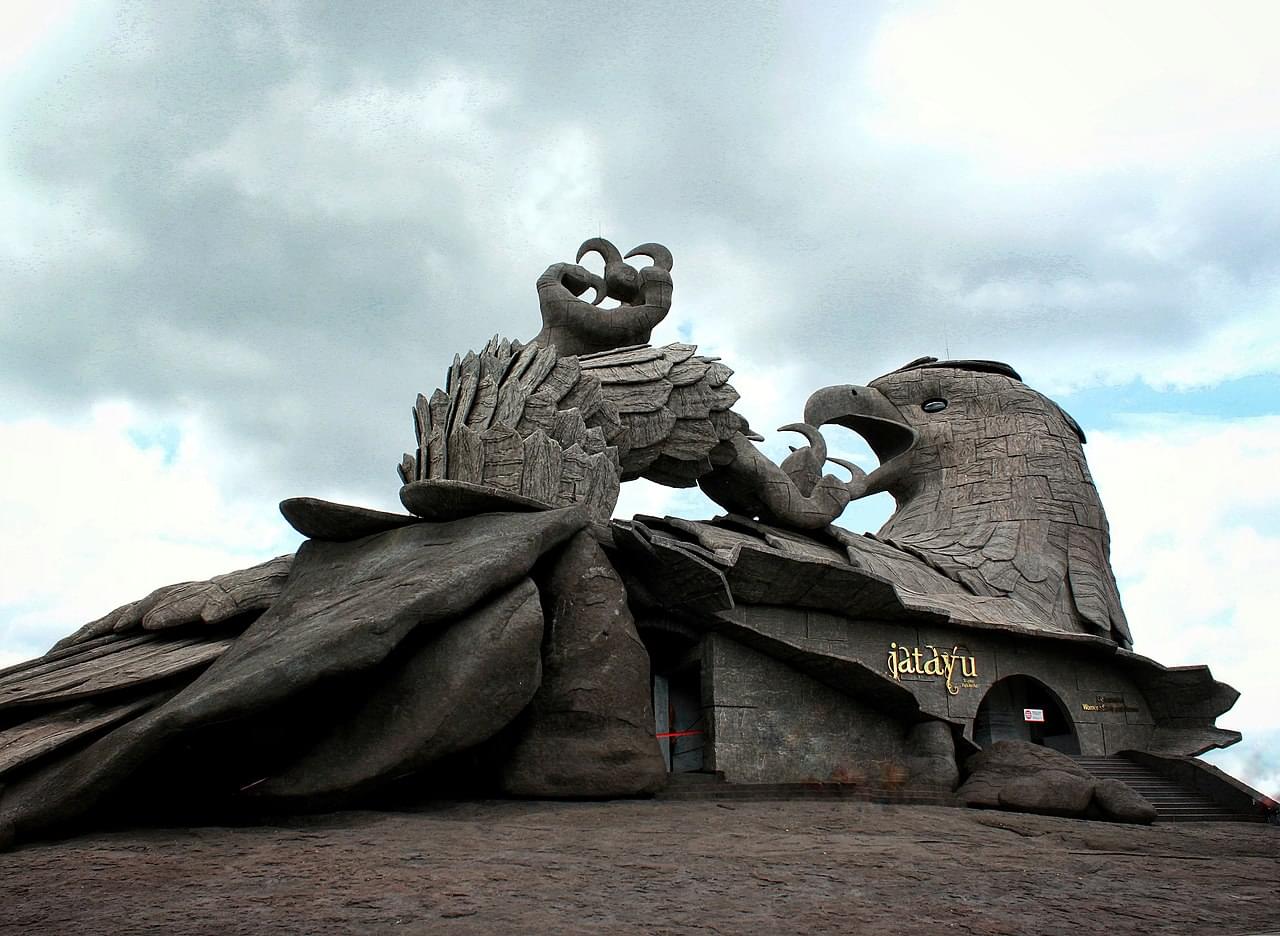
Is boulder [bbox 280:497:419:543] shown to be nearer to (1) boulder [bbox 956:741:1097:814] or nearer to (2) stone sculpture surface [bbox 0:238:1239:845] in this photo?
(2) stone sculpture surface [bbox 0:238:1239:845]

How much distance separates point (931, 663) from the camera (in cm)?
968

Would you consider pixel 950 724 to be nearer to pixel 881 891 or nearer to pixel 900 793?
pixel 900 793

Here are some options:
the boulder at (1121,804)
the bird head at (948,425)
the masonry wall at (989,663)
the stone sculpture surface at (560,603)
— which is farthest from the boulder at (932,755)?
the bird head at (948,425)

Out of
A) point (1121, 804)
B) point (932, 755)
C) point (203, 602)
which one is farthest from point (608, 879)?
point (1121, 804)

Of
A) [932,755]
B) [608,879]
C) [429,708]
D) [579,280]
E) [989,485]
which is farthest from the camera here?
[989,485]

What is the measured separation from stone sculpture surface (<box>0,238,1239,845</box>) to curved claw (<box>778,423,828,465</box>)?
38mm

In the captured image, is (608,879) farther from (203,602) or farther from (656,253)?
(656,253)

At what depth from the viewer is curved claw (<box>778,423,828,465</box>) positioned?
39.4ft

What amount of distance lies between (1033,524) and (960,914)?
9493mm

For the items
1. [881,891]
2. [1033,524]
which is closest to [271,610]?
[881,891]

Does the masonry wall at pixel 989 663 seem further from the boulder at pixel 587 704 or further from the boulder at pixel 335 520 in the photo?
the boulder at pixel 335 520

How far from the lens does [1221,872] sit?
5.39m

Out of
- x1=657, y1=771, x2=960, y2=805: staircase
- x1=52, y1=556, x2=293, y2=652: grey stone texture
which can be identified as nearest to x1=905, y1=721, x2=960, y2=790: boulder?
x1=657, y1=771, x2=960, y2=805: staircase

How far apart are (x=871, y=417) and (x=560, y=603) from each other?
7905 millimetres
